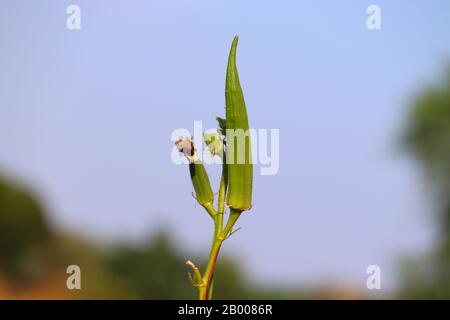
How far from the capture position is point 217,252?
3.39 ft

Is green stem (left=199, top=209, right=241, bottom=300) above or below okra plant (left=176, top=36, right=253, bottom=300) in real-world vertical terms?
below

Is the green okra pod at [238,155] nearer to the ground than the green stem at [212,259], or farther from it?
farther from it

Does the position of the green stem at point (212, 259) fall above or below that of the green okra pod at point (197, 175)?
Answer: below

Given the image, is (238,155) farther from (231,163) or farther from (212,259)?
(212,259)

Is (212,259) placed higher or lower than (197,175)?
lower

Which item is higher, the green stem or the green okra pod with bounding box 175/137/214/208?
the green okra pod with bounding box 175/137/214/208

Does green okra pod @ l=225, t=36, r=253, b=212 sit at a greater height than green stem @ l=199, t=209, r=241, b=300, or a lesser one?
greater

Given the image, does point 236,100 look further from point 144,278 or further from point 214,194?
point 144,278

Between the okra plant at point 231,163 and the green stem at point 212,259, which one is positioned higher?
the okra plant at point 231,163

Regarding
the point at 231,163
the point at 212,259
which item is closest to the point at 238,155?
the point at 231,163
